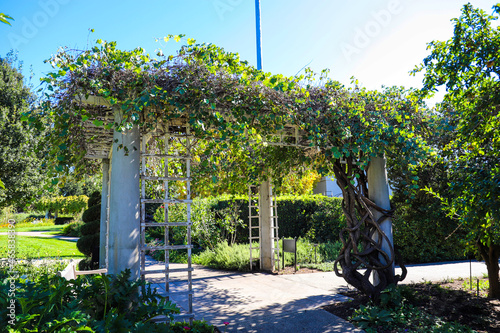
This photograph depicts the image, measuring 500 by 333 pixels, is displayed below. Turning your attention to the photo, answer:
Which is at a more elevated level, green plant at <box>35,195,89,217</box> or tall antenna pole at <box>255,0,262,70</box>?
tall antenna pole at <box>255,0,262,70</box>

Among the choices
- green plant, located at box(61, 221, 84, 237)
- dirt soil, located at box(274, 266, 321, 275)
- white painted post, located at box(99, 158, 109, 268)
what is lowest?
dirt soil, located at box(274, 266, 321, 275)

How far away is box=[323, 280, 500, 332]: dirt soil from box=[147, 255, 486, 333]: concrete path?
0.32 metres

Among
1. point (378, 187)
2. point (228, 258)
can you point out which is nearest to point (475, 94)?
point (378, 187)

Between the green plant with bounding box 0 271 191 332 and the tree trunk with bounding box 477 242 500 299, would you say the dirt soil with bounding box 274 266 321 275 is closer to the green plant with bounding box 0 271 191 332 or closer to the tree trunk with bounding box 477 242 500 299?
the tree trunk with bounding box 477 242 500 299

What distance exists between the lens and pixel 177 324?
4004 millimetres

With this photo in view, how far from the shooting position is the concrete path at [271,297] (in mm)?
4379

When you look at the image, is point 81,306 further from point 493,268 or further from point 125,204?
point 493,268

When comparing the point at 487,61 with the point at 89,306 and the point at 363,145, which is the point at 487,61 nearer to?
the point at 363,145

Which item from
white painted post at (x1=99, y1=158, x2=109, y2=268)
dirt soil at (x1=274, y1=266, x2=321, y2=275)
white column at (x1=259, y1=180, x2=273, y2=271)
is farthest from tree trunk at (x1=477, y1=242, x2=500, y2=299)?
white painted post at (x1=99, y1=158, x2=109, y2=268)

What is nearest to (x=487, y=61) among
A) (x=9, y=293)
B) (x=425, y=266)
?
(x=9, y=293)

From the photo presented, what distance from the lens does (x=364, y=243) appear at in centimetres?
538

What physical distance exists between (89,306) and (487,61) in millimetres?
4792

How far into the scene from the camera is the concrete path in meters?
4.38

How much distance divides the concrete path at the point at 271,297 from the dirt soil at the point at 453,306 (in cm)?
32
